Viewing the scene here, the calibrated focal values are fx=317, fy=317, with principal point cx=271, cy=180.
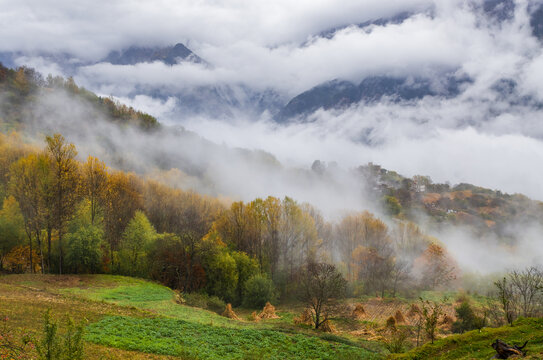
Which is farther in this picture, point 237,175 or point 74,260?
point 237,175

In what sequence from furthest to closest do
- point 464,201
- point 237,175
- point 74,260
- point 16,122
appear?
1. point 464,201
2. point 237,175
3. point 16,122
4. point 74,260

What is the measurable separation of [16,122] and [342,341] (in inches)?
5669

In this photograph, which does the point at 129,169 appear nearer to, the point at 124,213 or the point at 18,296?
the point at 124,213

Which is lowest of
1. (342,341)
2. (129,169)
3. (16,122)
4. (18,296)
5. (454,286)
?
(454,286)

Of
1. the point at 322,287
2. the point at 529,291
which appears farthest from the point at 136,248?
the point at 529,291

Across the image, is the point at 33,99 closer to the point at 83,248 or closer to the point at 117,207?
the point at 117,207

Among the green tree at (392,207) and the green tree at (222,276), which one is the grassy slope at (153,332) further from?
the green tree at (392,207)

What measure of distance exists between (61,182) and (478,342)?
51742mm

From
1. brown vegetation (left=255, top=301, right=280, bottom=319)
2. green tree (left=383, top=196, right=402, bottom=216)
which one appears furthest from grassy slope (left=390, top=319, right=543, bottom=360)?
green tree (left=383, top=196, right=402, bottom=216)

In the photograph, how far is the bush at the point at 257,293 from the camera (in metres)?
52.8

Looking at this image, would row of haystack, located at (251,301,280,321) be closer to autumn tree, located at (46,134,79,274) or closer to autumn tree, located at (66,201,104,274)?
autumn tree, located at (66,201,104,274)

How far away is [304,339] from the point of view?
29734mm

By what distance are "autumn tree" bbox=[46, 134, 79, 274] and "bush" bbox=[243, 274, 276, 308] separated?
28620mm

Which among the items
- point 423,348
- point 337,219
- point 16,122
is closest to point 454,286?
point 337,219
